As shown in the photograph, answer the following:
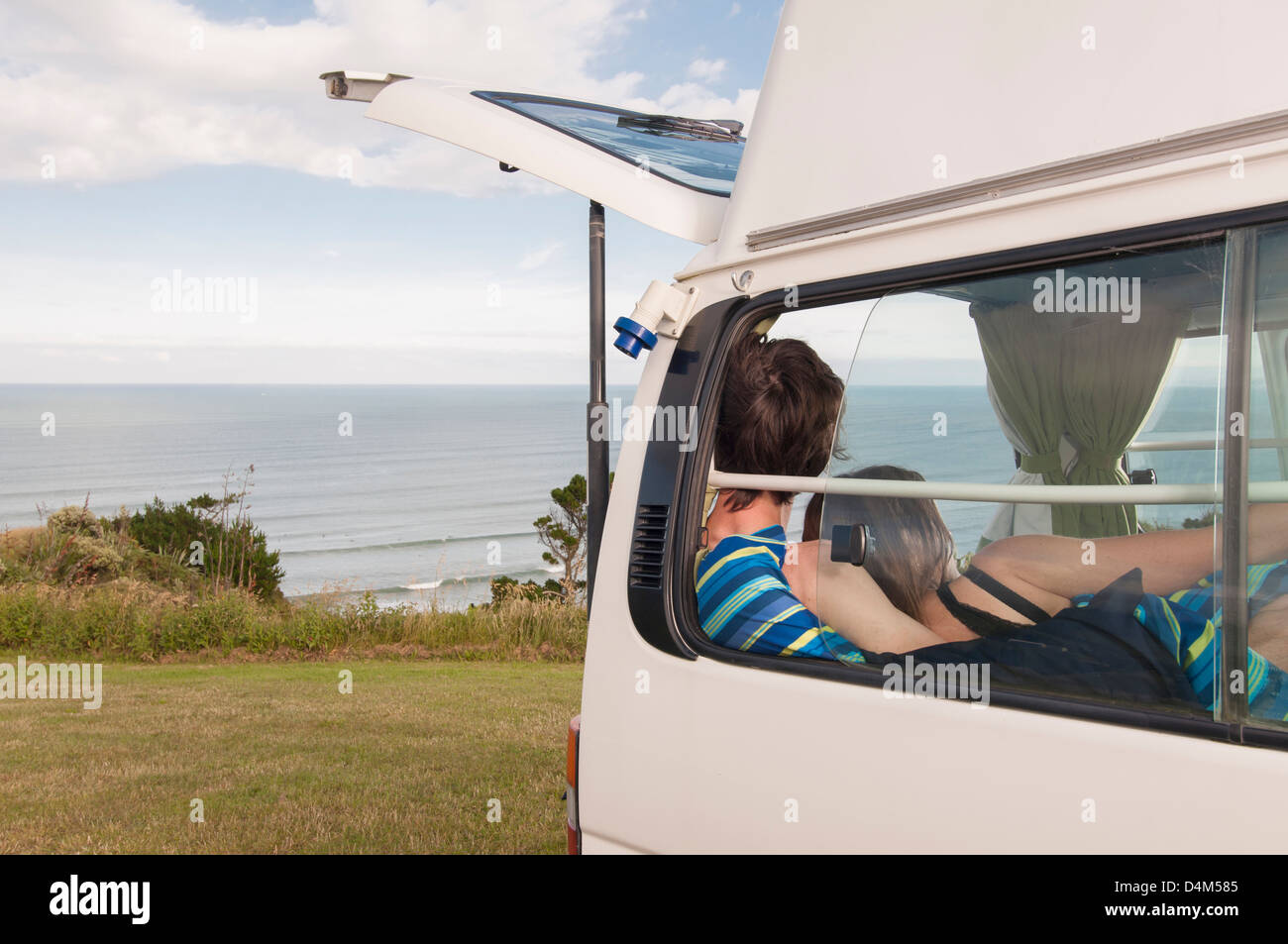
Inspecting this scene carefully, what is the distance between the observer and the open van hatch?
236 centimetres

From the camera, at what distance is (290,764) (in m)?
6.32

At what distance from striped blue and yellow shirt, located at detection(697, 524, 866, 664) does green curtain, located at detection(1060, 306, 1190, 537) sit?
53 cm

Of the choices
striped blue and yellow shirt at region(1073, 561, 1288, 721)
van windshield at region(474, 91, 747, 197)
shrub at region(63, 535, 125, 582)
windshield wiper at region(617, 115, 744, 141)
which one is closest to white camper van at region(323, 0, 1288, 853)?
striped blue and yellow shirt at region(1073, 561, 1288, 721)

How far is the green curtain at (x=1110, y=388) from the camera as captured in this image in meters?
1.68

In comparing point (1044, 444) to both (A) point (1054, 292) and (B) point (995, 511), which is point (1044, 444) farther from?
(A) point (1054, 292)

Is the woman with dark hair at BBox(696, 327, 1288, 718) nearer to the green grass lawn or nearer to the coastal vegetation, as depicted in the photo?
the green grass lawn

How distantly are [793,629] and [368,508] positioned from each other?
5003cm

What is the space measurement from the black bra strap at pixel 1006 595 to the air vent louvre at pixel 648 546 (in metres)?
0.61

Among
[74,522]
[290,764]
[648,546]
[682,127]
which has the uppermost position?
[682,127]

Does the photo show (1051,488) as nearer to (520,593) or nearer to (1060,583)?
(1060,583)

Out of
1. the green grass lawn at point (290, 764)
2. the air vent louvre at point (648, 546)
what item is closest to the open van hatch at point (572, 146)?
the air vent louvre at point (648, 546)

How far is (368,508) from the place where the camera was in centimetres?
5006

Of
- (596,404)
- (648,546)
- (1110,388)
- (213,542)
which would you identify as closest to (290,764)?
(596,404)

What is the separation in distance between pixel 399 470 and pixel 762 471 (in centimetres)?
6582
